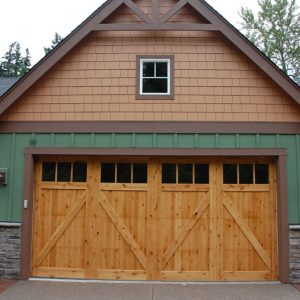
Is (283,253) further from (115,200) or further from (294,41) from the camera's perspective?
(294,41)

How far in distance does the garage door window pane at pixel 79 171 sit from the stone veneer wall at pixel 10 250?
142 centimetres

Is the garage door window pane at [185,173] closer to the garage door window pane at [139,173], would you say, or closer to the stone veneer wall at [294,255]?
the garage door window pane at [139,173]

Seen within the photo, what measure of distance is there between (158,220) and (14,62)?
39.5 m

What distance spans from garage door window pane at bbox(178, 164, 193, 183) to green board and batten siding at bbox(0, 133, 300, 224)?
0.44 meters

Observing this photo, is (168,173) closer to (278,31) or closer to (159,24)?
(159,24)

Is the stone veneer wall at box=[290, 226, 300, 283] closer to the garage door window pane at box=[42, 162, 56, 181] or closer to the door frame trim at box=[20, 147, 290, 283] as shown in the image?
the door frame trim at box=[20, 147, 290, 283]

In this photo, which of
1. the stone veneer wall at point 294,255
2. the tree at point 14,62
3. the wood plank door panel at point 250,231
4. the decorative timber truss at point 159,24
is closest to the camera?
the stone veneer wall at point 294,255

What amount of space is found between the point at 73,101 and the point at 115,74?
3.27ft

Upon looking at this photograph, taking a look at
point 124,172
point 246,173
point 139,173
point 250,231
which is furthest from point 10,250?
point 246,173

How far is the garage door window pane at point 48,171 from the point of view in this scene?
26.1 feet

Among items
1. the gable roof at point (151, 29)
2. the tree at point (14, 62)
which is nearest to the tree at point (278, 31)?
the gable roof at point (151, 29)

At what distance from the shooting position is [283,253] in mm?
7387

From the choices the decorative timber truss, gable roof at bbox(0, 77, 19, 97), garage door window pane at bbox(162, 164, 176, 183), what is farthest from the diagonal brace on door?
gable roof at bbox(0, 77, 19, 97)

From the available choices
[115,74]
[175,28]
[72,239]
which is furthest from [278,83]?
[72,239]
